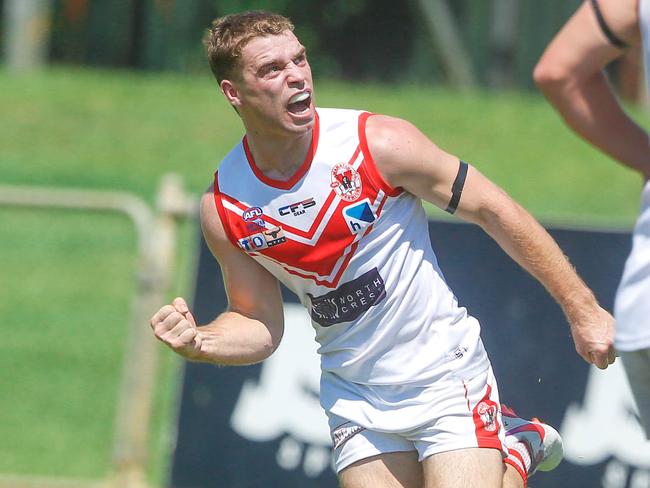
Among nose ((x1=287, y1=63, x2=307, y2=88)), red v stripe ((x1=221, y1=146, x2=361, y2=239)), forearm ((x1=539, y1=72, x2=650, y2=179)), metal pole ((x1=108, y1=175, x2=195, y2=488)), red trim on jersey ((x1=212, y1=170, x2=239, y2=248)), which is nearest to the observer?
forearm ((x1=539, y1=72, x2=650, y2=179))

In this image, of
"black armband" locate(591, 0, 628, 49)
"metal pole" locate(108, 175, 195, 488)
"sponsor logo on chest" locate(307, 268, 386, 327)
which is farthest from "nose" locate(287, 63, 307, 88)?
"metal pole" locate(108, 175, 195, 488)

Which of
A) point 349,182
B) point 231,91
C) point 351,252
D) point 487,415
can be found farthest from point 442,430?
point 231,91

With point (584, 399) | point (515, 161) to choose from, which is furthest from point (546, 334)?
point (515, 161)

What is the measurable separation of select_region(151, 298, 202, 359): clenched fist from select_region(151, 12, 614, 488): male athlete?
11cm

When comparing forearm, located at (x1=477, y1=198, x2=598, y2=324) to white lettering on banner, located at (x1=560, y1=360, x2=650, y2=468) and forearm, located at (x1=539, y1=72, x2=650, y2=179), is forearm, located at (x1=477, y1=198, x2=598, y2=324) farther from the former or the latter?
white lettering on banner, located at (x1=560, y1=360, x2=650, y2=468)

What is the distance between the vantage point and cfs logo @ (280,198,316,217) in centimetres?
430

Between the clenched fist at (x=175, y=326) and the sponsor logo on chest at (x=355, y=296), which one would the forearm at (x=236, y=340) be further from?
the sponsor logo on chest at (x=355, y=296)

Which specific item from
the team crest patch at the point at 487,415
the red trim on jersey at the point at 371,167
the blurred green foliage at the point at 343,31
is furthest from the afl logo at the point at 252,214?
the blurred green foliage at the point at 343,31

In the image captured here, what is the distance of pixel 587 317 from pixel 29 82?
42.3ft

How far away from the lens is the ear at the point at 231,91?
4.33m

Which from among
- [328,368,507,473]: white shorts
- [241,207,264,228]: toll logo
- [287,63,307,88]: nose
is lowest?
[328,368,507,473]: white shorts

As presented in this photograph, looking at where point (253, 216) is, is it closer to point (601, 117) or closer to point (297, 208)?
point (297, 208)

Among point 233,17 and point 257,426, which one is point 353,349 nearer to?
point 233,17

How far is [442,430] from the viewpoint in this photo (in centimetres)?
434
